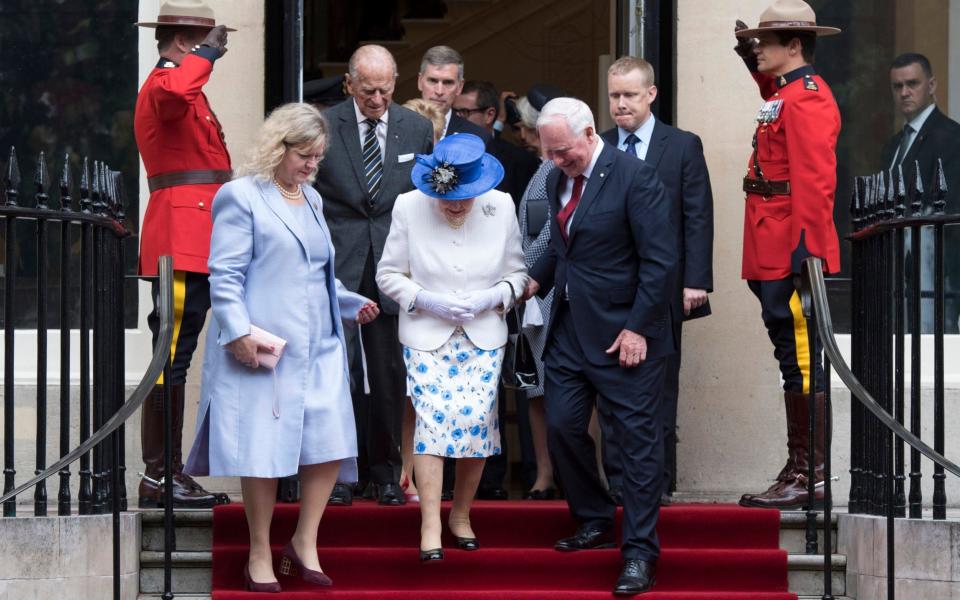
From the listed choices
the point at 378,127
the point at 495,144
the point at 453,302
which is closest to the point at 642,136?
the point at 495,144

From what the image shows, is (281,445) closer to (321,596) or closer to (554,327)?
(321,596)

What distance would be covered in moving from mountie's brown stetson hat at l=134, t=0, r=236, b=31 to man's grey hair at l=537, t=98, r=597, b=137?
1.68 metres

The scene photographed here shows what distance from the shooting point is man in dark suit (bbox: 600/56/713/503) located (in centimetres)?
743

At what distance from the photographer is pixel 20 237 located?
28.6ft

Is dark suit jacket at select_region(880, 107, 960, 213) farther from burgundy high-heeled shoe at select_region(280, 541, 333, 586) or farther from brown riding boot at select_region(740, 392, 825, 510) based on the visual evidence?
burgundy high-heeled shoe at select_region(280, 541, 333, 586)

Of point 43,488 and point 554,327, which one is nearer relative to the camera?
point 43,488

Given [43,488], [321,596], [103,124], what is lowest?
[321,596]

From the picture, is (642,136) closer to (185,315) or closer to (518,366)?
(518,366)

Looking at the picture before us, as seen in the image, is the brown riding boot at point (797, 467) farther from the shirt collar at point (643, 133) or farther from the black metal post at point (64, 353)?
the black metal post at point (64, 353)

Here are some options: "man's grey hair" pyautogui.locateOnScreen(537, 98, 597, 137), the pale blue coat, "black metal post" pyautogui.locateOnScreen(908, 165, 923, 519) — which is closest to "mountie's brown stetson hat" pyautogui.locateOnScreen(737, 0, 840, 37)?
"black metal post" pyautogui.locateOnScreen(908, 165, 923, 519)

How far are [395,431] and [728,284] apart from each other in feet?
6.44

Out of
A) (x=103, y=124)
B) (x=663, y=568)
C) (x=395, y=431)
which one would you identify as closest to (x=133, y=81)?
(x=103, y=124)

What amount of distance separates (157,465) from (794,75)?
328cm

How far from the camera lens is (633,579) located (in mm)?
6551
